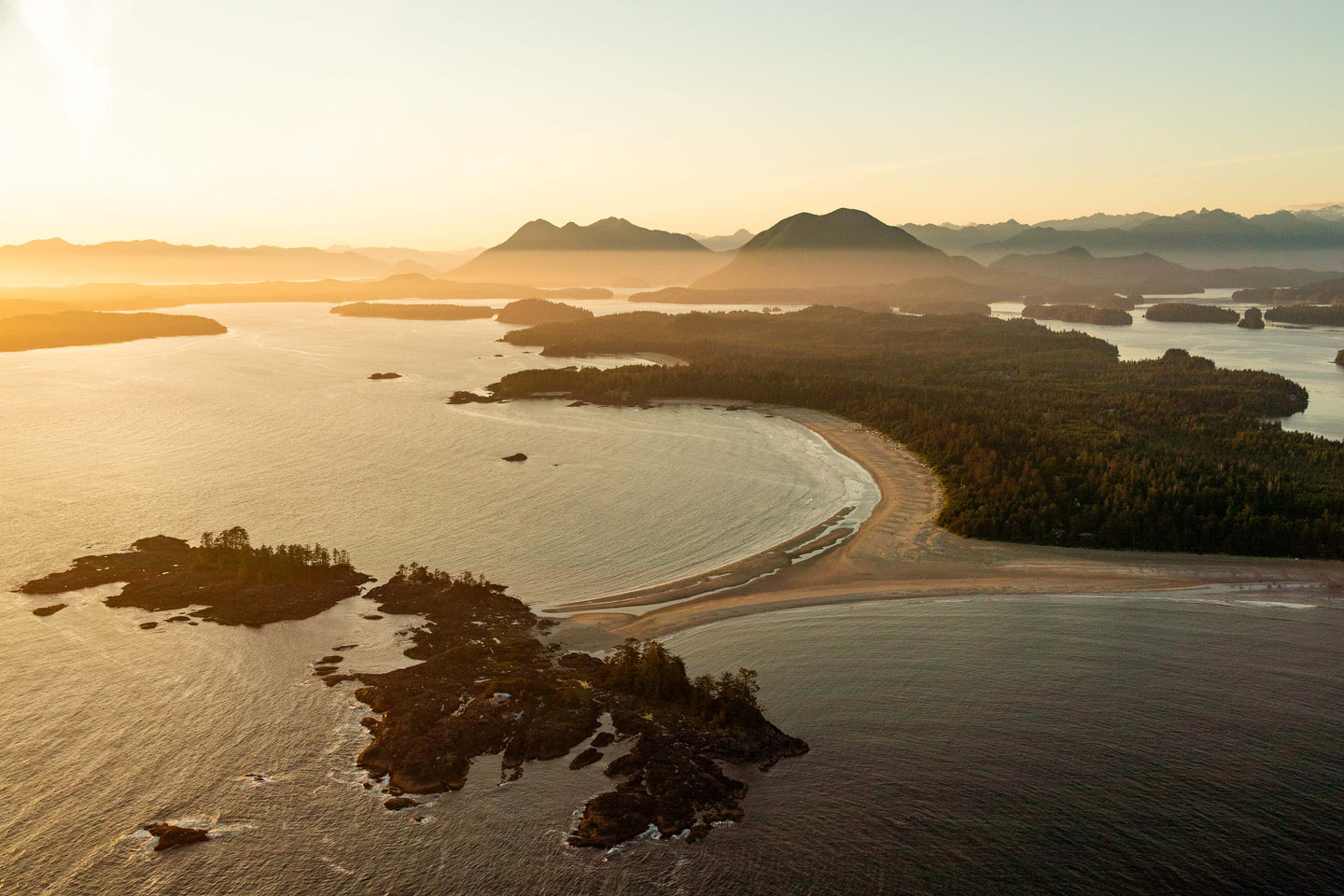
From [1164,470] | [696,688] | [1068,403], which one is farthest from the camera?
[1068,403]

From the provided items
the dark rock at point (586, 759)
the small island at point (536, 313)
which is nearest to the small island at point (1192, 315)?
the small island at point (536, 313)

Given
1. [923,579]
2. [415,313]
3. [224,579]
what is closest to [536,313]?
[415,313]

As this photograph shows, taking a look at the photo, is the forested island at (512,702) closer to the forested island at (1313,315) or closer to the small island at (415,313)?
the small island at (415,313)

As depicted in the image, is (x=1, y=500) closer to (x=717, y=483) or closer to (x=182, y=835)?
(x=182, y=835)

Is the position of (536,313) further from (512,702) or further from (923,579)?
(512,702)

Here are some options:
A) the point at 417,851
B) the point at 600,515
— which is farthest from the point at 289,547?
the point at 417,851

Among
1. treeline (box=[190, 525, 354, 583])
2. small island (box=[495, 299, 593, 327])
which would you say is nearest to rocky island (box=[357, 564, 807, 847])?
treeline (box=[190, 525, 354, 583])
